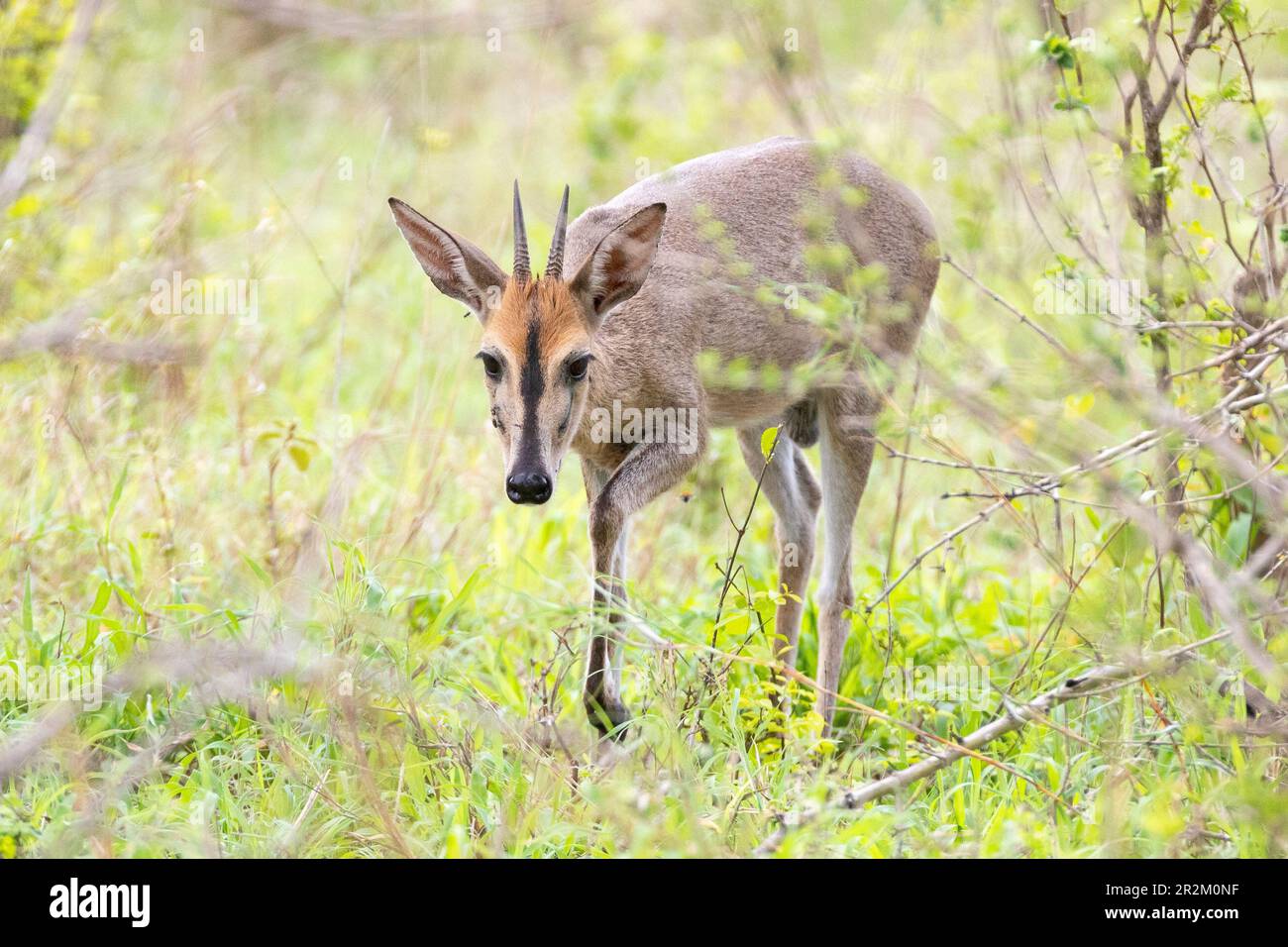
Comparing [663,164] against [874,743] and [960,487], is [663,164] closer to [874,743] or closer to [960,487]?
[960,487]

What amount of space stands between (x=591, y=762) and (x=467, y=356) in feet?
11.7

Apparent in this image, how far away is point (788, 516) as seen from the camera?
666cm

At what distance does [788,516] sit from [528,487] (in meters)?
2.02

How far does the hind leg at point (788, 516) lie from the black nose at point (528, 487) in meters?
1.64

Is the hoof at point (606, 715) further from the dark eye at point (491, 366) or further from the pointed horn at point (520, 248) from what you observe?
the pointed horn at point (520, 248)

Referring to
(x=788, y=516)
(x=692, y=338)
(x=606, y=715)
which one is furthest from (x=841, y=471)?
(x=606, y=715)

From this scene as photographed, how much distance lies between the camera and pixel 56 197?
778cm

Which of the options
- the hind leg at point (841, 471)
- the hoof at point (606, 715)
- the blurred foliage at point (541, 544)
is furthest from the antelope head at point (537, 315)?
the hind leg at point (841, 471)

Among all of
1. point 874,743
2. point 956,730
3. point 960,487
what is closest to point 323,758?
point 874,743

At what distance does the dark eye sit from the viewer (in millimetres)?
5270

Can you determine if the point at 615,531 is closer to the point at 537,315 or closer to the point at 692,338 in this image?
the point at 537,315

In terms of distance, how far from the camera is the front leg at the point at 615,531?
17.2 feet

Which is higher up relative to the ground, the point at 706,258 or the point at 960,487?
the point at 706,258

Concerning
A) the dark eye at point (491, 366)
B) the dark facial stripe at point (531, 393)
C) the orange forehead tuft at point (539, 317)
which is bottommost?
the dark facial stripe at point (531, 393)
